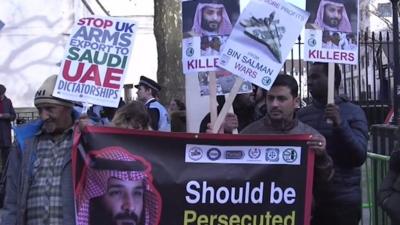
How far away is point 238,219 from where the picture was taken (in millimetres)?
4402

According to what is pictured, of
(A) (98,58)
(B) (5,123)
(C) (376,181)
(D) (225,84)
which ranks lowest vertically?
(C) (376,181)

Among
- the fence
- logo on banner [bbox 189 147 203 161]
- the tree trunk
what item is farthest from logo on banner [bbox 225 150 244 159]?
the tree trunk

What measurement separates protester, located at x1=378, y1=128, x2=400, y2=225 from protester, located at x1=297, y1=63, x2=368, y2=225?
49cm

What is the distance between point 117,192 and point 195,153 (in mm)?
548

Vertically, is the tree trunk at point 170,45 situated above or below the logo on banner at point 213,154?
above

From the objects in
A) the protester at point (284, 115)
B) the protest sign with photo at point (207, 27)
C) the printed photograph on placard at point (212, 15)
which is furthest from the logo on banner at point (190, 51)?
the protester at point (284, 115)

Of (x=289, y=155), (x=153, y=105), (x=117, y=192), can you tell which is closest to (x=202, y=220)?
(x=117, y=192)

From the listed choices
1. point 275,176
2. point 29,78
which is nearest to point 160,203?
point 275,176

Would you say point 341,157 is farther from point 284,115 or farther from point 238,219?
point 238,219

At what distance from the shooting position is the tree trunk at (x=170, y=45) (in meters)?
10.3

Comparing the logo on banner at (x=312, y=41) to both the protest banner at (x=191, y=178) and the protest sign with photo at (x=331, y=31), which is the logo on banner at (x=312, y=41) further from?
the protest banner at (x=191, y=178)

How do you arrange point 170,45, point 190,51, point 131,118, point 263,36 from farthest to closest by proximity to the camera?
point 170,45
point 190,51
point 263,36
point 131,118

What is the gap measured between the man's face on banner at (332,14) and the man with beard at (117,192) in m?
1.85

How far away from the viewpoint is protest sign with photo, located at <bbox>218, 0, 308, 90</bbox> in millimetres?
4816
